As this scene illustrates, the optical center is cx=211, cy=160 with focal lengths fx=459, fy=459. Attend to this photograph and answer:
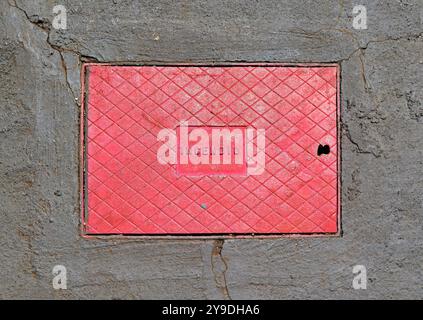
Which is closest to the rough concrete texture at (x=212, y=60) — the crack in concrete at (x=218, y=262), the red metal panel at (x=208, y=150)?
the crack in concrete at (x=218, y=262)

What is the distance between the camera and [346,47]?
11.6 feet

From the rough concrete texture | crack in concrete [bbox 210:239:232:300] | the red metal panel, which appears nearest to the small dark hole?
the red metal panel

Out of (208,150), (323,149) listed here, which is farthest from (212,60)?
(323,149)

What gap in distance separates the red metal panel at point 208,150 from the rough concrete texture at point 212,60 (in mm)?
110

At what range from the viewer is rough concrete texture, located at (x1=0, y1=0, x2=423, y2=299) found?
3.52m

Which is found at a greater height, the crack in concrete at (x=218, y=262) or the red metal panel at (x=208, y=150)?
the red metal panel at (x=208, y=150)

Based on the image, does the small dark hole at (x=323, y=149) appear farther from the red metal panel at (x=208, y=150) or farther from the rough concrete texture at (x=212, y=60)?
the rough concrete texture at (x=212, y=60)

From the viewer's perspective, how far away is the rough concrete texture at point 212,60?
3.52m

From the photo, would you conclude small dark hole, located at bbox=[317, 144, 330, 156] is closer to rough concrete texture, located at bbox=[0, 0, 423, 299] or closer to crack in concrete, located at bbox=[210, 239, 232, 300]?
rough concrete texture, located at bbox=[0, 0, 423, 299]

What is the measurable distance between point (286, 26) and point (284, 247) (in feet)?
5.59

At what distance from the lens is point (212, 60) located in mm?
3537

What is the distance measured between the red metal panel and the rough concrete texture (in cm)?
11

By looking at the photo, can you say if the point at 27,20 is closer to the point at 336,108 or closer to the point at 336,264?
the point at 336,108

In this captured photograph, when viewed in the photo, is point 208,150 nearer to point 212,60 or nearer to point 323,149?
point 212,60
